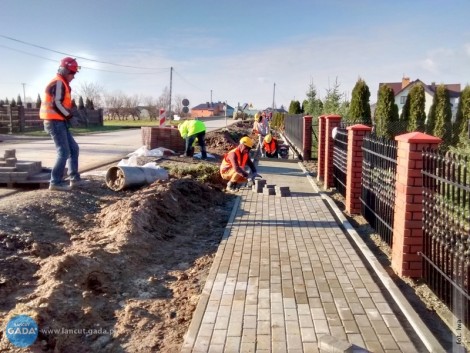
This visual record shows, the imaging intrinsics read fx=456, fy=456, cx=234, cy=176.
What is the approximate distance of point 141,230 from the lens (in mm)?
5684

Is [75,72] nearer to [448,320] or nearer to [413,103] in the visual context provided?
[448,320]

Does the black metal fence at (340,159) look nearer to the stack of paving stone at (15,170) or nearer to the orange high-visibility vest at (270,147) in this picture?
the stack of paving stone at (15,170)

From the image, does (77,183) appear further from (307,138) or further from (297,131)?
(297,131)

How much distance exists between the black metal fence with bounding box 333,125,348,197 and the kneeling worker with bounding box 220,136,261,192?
1.79 meters

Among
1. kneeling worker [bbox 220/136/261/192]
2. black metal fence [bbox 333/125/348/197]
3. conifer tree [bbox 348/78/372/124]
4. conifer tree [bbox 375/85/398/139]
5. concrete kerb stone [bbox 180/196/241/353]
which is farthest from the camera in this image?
conifer tree [bbox 375/85/398/139]

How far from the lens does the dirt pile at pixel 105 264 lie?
132 inches

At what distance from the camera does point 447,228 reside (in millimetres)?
4070

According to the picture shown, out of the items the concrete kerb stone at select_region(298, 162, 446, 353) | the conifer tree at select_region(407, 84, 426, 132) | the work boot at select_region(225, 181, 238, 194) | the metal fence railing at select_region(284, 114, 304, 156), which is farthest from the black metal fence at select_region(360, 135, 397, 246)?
the conifer tree at select_region(407, 84, 426, 132)

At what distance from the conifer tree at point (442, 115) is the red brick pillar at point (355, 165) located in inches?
613

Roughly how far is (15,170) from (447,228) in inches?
269

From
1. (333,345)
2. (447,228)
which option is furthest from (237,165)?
(333,345)

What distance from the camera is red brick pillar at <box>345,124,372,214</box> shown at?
24.6ft

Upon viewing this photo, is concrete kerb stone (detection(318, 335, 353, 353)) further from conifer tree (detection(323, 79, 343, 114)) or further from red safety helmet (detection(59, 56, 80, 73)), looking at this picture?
conifer tree (detection(323, 79, 343, 114))

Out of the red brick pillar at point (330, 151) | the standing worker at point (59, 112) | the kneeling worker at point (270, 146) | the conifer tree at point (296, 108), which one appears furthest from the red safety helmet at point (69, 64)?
the conifer tree at point (296, 108)
